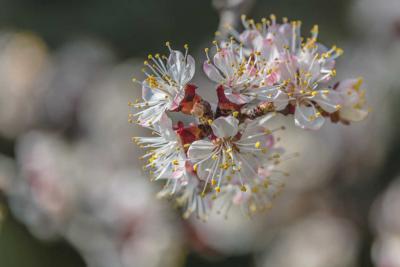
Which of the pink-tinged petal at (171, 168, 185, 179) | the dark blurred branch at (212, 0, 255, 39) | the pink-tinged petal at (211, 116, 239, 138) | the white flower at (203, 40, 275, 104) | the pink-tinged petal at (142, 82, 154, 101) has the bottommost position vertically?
the pink-tinged petal at (171, 168, 185, 179)

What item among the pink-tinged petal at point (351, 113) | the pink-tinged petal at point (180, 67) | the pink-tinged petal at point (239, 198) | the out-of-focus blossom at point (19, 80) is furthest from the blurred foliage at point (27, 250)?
the pink-tinged petal at point (351, 113)

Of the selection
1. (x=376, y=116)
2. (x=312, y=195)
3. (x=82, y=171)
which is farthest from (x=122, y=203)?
(x=376, y=116)

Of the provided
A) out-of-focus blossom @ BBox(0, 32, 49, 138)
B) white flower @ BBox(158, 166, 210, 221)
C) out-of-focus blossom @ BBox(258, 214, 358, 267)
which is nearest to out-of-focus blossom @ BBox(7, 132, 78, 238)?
out-of-focus blossom @ BBox(0, 32, 49, 138)

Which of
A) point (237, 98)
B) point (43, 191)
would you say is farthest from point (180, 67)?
point (43, 191)

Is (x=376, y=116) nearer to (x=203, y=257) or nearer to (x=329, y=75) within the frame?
(x=203, y=257)

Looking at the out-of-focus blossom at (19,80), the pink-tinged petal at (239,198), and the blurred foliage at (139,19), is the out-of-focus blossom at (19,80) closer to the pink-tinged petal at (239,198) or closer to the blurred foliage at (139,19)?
the blurred foliage at (139,19)

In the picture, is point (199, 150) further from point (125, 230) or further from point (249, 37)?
point (125, 230)

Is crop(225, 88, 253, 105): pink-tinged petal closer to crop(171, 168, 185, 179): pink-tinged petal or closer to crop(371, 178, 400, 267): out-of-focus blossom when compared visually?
crop(171, 168, 185, 179): pink-tinged petal
